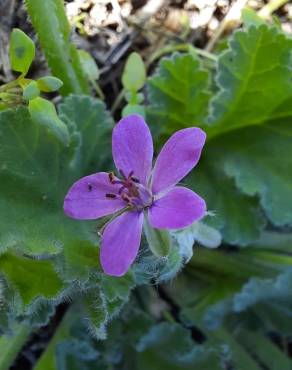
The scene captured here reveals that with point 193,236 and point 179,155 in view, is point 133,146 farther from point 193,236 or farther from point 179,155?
point 193,236

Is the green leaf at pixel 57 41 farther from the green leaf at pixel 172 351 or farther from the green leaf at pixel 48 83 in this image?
the green leaf at pixel 172 351

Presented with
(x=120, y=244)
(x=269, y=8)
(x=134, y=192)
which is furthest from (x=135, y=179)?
(x=269, y=8)

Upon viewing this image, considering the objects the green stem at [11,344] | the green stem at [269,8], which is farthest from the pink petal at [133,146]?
the green stem at [269,8]

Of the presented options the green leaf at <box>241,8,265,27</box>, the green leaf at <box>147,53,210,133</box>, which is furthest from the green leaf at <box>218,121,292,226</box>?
the green leaf at <box>241,8,265,27</box>

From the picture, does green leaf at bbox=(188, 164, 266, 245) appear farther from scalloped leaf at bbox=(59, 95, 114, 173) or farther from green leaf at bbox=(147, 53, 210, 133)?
scalloped leaf at bbox=(59, 95, 114, 173)

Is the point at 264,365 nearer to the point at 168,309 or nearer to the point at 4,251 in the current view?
the point at 168,309
